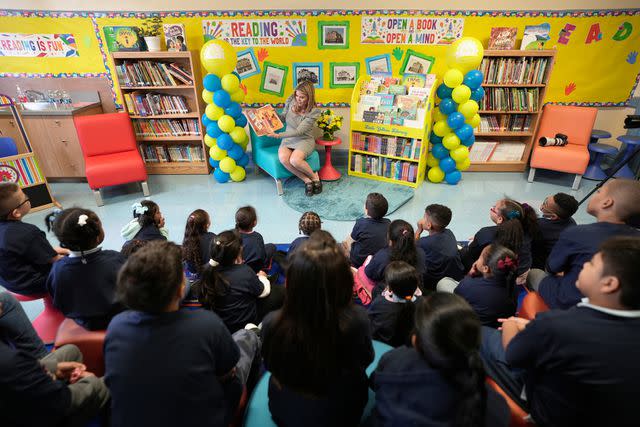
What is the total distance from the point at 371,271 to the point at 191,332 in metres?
1.26

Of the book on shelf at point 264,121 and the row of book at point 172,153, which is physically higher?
the book on shelf at point 264,121

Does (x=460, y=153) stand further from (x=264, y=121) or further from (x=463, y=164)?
(x=264, y=121)

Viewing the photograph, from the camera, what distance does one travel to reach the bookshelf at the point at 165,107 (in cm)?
421

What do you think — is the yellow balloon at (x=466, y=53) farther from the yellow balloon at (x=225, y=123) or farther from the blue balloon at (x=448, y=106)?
the yellow balloon at (x=225, y=123)

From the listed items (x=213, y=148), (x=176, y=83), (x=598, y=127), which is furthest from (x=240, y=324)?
(x=598, y=127)

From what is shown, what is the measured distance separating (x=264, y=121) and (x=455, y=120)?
2.21m

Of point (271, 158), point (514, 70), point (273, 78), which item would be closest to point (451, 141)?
point (514, 70)

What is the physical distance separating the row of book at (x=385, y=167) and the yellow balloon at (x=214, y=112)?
5.65 feet

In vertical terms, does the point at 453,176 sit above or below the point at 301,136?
below

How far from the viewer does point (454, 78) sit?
12.5 feet

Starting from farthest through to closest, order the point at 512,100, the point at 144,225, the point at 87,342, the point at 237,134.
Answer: the point at 512,100, the point at 237,134, the point at 144,225, the point at 87,342

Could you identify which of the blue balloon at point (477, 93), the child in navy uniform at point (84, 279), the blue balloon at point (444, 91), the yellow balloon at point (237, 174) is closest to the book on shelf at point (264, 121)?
the yellow balloon at point (237, 174)

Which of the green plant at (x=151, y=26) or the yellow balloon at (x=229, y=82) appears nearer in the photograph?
the yellow balloon at (x=229, y=82)

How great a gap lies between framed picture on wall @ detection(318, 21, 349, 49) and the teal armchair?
134cm
